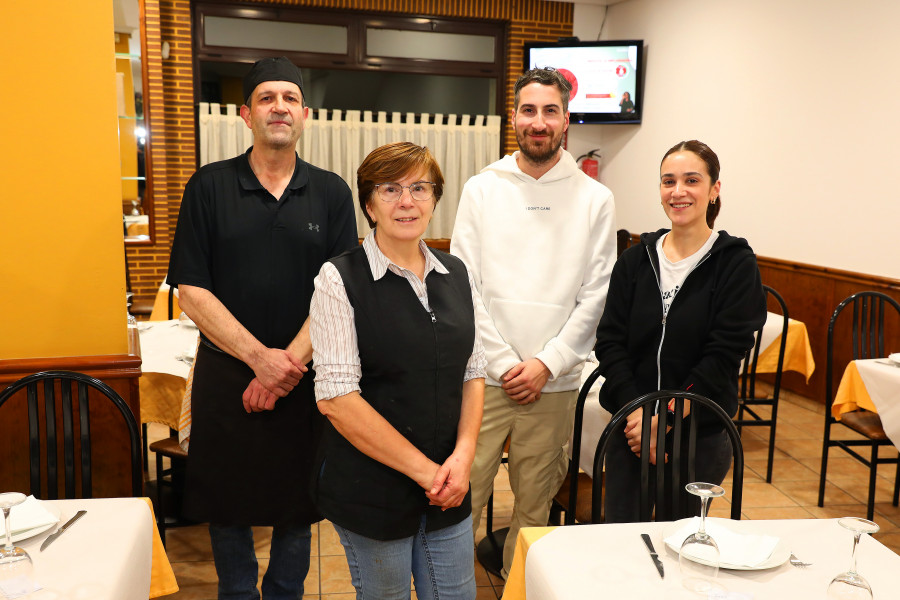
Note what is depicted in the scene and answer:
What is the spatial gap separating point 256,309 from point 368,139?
579cm

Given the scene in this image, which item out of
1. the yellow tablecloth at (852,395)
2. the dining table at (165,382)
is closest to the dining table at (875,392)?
the yellow tablecloth at (852,395)

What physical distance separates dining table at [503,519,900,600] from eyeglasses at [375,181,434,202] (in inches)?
30.2

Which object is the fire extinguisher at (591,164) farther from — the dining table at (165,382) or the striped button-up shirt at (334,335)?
the striped button-up shirt at (334,335)

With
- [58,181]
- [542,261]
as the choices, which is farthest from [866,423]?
[58,181]

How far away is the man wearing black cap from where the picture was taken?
7.18 feet

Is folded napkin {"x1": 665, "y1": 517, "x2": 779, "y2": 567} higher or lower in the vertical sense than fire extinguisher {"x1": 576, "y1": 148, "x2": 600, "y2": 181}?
lower

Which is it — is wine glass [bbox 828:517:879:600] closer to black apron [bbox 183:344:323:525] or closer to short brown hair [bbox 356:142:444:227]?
short brown hair [bbox 356:142:444:227]

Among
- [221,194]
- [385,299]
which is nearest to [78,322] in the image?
[221,194]

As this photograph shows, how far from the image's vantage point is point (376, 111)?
26.1 ft

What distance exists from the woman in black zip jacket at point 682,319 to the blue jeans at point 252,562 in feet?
3.10

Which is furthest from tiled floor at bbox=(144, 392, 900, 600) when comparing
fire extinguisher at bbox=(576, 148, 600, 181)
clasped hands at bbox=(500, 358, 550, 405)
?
fire extinguisher at bbox=(576, 148, 600, 181)

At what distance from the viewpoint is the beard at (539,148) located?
8.12ft

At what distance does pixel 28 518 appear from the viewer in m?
1.59

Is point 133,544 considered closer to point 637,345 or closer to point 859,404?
point 637,345
